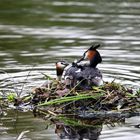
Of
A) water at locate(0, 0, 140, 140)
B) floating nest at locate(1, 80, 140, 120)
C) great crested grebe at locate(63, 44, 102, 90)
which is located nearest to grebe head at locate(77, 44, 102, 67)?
great crested grebe at locate(63, 44, 102, 90)

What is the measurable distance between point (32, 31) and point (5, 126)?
8.92 m

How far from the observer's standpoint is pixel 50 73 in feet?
39.2

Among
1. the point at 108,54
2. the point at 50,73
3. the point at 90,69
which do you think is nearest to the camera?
the point at 90,69

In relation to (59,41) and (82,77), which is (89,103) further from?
(59,41)

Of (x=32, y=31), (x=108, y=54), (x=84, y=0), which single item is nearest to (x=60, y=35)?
(x=32, y=31)

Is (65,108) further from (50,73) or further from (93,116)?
(50,73)

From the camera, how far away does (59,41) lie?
15641mm

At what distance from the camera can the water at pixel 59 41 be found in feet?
29.1

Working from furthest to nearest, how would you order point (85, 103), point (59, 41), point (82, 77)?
point (59, 41) < point (82, 77) < point (85, 103)

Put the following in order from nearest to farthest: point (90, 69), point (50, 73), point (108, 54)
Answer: point (90, 69)
point (50, 73)
point (108, 54)

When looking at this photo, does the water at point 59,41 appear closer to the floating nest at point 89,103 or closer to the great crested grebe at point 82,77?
the floating nest at point 89,103

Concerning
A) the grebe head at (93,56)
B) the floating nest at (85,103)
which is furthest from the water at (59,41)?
the grebe head at (93,56)

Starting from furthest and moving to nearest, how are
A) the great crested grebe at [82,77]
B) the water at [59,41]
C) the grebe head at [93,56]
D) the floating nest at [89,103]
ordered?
the grebe head at [93,56], the great crested grebe at [82,77], the floating nest at [89,103], the water at [59,41]

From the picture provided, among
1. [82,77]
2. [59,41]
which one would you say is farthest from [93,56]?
[59,41]
